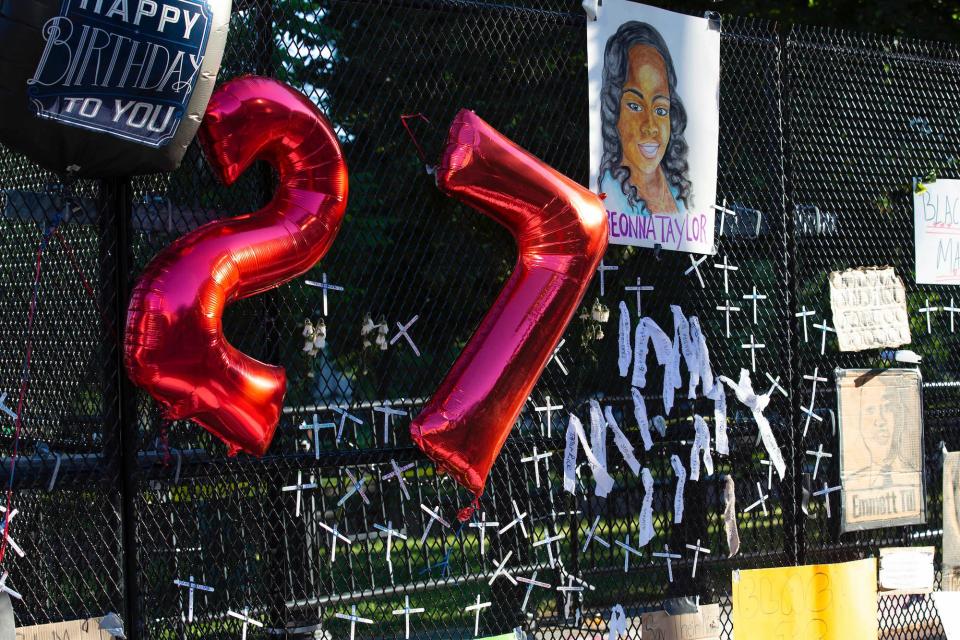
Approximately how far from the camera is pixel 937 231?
16.1 feet

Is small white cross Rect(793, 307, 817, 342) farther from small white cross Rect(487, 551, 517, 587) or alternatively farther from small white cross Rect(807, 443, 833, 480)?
small white cross Rect(487, 551, 517, 587)

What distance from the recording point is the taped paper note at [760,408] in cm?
431

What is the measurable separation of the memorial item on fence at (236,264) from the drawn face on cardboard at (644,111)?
119 cm

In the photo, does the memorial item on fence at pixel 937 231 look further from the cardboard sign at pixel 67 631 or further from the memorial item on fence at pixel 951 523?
the cardboard sign at pixel 67 631

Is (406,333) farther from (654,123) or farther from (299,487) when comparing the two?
(654,123)

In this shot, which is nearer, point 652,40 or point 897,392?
point 652,40

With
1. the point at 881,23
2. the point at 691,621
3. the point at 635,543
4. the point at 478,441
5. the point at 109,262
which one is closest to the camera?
the point at 109,262

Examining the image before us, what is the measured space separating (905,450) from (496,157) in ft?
7.39

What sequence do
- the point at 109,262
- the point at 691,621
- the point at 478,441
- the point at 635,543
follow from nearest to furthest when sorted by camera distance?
the point at 109,262 < the point at 478,441 < the point at 691,621 < the point at 635,543

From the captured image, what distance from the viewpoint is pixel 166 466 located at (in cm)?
325

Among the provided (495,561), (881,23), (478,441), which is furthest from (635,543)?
(881,23)

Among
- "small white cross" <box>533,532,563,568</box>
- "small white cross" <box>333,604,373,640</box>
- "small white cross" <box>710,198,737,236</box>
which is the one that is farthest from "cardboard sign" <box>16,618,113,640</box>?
"small white cross" <box>710,198,737,236</box>

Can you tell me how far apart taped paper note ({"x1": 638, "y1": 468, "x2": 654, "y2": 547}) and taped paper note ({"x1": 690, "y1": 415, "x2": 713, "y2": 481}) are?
7.2 inches

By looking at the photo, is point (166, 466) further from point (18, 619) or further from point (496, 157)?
point (496, 157)
